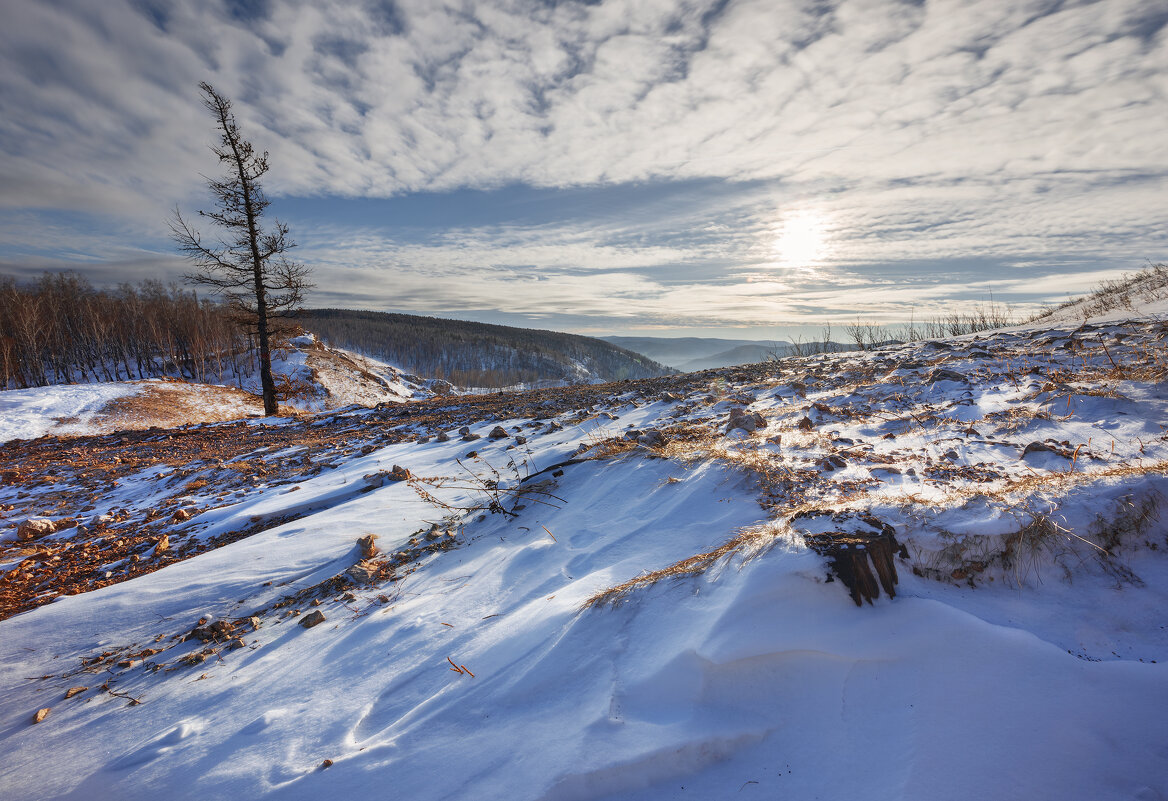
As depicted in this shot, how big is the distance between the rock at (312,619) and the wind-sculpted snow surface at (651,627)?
0.4 inches

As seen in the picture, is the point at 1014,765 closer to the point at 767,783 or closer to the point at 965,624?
the point at 965,624

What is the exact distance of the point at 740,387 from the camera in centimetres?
783

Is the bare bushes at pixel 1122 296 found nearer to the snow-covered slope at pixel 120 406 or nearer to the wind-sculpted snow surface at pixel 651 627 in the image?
the wind-sculpted snow surface at pixel 651 627

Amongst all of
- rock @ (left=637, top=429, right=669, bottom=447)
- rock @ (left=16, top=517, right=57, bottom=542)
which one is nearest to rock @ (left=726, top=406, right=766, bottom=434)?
rock @ (left=637, top=429, right=669, bottom=447)

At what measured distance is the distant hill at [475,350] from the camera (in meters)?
82.4

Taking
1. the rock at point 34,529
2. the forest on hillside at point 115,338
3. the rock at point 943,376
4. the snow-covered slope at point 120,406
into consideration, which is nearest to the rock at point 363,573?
the rock at point 34,529

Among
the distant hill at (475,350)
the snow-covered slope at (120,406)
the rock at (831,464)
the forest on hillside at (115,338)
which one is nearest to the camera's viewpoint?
the rock at (831,464)

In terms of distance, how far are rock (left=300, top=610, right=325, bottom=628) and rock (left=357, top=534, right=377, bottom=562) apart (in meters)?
0.60

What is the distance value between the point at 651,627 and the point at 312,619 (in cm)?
228

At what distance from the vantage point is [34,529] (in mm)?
4387

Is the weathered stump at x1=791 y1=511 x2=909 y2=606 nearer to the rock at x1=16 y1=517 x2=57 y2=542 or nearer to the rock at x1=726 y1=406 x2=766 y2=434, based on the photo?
the rock at x1=726 y1=406 x2=766 y2=434

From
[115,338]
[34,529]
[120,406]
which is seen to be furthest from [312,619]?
[115,338]

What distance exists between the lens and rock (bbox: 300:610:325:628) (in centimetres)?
276

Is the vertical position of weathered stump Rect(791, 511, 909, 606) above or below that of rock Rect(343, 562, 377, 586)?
above
